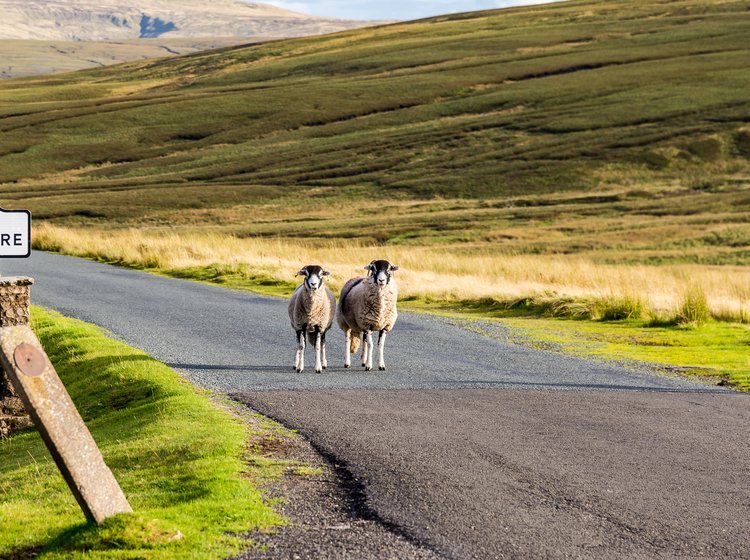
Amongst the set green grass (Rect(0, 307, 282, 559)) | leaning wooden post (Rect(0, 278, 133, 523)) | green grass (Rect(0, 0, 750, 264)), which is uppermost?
green grass (Rect(0, 0, 750, 264))

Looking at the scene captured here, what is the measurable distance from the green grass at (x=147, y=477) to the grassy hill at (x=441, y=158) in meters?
15.6

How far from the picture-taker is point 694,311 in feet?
82.9

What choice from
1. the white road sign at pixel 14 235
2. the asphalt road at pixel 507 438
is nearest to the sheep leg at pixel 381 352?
the asphalt road at pixel 507 438

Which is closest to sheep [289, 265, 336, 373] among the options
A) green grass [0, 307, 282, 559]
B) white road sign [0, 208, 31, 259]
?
green grass [0, 307, 282, 559]

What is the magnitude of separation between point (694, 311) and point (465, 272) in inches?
658

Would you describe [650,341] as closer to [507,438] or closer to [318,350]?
[318,350]

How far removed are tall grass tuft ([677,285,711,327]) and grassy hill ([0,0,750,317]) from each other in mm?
1103

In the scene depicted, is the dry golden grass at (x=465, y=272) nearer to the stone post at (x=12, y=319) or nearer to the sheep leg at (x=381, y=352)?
the sheep leg at (x=381, y=352)

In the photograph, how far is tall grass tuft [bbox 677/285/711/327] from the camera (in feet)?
82.3

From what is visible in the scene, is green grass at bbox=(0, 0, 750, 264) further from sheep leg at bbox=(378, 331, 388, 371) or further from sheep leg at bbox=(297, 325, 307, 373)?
sheep leg at bbox=(297, 325, 307, 373)

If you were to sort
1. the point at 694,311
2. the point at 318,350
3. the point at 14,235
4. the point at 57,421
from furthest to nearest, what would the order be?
the point at 694,311 → the point at 318,350 → the point at 14,235 → the point at 57,421

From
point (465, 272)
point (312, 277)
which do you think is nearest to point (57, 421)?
point (312, 277)

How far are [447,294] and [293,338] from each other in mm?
10362

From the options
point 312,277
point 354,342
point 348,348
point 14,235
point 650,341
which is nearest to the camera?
point 14,235
